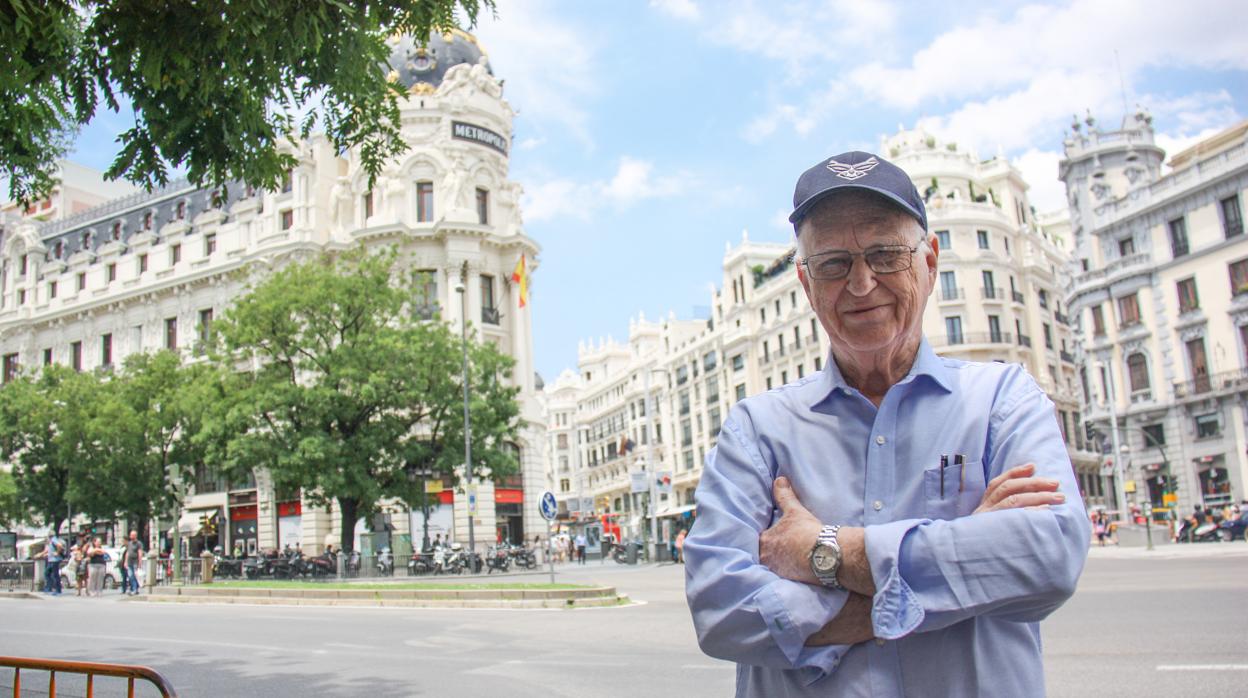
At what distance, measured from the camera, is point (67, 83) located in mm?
6664

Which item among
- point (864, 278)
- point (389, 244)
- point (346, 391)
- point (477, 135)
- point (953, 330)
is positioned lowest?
point (864, 278)

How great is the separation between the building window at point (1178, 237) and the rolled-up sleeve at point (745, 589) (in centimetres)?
4773

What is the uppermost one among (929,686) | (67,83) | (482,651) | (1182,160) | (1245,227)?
(1182,160)

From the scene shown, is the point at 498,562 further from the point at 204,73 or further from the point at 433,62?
the point at 204,73

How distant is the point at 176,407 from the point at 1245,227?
43.3m

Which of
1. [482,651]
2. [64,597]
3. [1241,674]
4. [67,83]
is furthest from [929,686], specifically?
[64,597]

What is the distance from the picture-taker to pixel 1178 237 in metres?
43.3

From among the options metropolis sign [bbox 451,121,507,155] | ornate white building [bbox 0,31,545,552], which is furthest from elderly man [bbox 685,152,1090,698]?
metropolis sign [bbox 451,121,507,155]

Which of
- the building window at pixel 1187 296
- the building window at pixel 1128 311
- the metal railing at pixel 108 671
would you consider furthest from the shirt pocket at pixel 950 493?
the building window at pixel 1128 311

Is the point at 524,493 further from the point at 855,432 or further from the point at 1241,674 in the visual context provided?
the point at 855,432

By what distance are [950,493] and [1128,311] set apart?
4979 cm

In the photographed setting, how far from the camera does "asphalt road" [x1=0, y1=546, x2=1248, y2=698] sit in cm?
753

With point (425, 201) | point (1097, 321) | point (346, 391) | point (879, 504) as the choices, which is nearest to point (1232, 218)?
point (1097, 321)

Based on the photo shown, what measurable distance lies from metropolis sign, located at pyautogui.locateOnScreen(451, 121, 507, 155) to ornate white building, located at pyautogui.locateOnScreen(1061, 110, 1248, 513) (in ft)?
96.3
